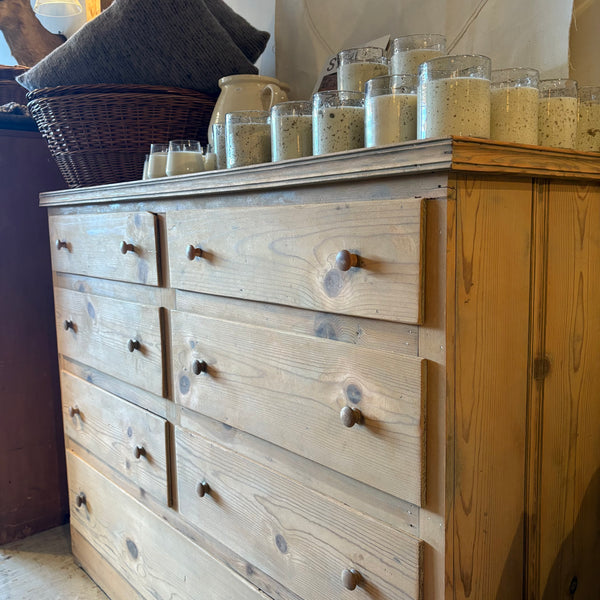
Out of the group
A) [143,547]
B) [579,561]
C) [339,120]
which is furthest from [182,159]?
[579,561]

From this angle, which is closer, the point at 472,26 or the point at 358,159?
the point at 358,159

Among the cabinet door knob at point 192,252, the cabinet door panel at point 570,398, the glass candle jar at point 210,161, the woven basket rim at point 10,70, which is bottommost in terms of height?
the cabinet door panel at point 570,398

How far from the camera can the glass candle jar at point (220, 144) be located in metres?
1.09

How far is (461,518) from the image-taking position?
72 centimetres

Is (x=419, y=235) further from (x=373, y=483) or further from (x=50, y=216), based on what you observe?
(x=50, y=216)

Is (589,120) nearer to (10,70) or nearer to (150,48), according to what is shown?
(150,48)

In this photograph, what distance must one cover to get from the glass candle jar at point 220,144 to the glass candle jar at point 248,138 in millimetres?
90

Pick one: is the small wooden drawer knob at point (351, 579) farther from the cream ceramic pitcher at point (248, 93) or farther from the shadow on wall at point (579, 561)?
the cream ceramic pitcher at point (248, 93)

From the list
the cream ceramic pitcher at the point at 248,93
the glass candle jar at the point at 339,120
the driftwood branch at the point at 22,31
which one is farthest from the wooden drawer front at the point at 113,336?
the driftwood branch at the point at 22,31

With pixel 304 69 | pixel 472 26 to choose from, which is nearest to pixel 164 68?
pixel 304 69

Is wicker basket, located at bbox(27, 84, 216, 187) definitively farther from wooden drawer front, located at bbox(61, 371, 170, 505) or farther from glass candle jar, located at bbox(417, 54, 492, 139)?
glass candle jar, located at bbox(417, 54, 492, 139)

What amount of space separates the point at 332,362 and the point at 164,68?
0.90 m

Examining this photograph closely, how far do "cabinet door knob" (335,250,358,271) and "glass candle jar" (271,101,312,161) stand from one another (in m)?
0.25

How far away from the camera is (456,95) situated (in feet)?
2.32
